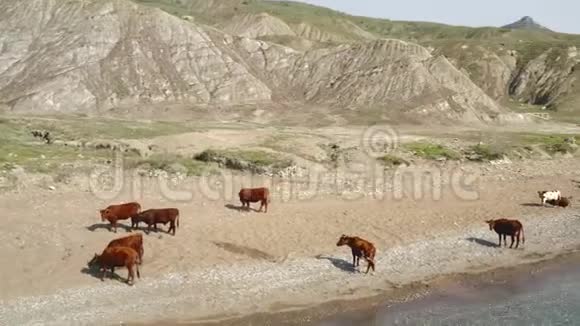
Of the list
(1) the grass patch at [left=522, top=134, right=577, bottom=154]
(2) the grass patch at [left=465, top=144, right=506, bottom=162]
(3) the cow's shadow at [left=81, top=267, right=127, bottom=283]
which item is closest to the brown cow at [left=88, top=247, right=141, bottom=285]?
(3) the cow's shadow at [left=81, top=267, right=127, bottom=283]

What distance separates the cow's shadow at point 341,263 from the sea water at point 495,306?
8.55 feet

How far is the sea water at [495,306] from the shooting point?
58.5 feet

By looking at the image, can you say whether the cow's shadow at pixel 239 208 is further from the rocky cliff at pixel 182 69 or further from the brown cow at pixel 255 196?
the rocky cliff at pixel 182 69

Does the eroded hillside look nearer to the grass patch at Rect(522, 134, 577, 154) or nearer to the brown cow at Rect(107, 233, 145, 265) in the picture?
the grass patch at Rect(522, 134, 577, 154)

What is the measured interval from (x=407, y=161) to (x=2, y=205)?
24.2 metres

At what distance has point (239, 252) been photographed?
22.0 metres

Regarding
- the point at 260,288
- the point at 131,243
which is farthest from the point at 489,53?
the point at 131,243

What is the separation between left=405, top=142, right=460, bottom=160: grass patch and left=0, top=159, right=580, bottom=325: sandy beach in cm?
1068

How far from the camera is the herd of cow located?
18.5 m

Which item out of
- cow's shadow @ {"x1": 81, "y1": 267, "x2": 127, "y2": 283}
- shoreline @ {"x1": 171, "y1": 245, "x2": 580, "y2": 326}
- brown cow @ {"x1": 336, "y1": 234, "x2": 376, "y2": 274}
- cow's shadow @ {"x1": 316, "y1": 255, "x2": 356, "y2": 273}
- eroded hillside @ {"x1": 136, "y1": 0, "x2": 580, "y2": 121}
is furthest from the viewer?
eroded hillside @ {"x1": 136, "y1": 0, "x2": 580, "y2": 121}

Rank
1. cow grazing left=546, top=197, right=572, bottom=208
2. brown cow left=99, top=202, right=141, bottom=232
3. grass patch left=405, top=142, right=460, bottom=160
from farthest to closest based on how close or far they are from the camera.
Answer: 1. grass patch left=405, top=142, right=460, bottom=160
2. cow grazing left=546, top=197, right=572, bottom=208
3. brown cow left=99, top=202, right=141, bottom=232

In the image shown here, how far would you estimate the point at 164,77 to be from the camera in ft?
255

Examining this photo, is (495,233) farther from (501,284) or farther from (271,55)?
(271,55)

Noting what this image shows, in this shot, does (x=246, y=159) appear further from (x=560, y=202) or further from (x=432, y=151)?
(x=560, y=202)
